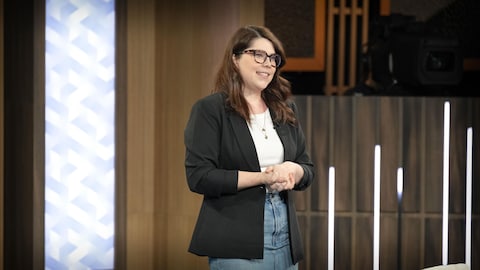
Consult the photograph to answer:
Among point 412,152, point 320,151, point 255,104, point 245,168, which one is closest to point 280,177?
point 245,168

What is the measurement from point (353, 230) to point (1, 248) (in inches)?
66.2

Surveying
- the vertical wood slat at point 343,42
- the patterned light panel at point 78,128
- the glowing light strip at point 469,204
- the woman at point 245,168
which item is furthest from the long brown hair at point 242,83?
the vertical wood slat at point 343,42

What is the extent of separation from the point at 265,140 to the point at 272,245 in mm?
266

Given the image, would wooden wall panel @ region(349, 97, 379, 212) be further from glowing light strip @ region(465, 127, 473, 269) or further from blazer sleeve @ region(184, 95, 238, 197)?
blazer sleeve @ region(184, 95, 238, 197)

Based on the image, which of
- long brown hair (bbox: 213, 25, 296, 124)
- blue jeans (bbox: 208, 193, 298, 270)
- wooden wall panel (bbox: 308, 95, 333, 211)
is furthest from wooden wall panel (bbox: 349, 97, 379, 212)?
blue jeans (bbox: 208, 193, 298, 270)

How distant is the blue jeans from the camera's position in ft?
5.80

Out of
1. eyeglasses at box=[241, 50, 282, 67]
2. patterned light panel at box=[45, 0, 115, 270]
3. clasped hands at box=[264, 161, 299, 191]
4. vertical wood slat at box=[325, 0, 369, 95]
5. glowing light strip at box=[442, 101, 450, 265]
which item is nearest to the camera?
clasped hands at box=[264, 161, 299, 191]

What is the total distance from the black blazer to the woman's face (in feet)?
0.30

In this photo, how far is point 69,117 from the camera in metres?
3.55

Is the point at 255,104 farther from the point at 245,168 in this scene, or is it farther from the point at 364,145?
the point at 364,145

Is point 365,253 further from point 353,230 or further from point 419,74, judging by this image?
point 419,74

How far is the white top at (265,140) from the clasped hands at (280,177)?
0.22ft

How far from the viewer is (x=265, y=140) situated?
1.82m

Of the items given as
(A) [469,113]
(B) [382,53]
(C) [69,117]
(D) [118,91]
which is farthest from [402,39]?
(C) [69,117]
